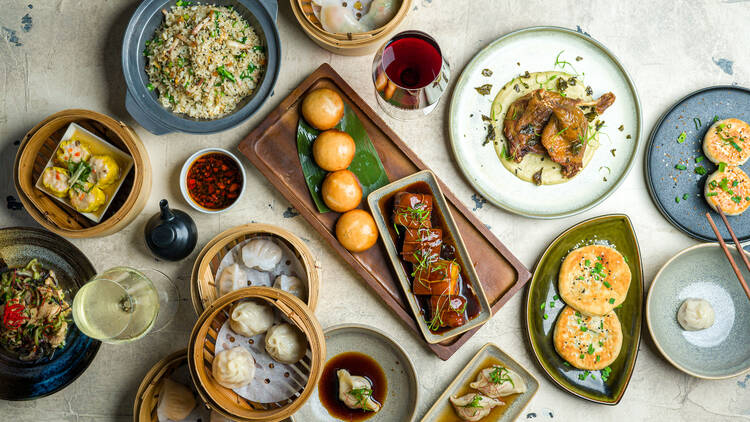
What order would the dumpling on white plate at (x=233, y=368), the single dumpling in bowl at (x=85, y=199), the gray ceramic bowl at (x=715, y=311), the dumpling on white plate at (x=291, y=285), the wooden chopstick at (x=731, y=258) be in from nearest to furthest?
the dumpling on white plate at (x=233, y=368) < the single dumpling in bowl at (x=85, y=199) < the dumpling on white plate at (x=291, y=285) < the wooden chopstick at (x=731, y=258) < the gray ceramic bowl at (x=715, y=311)

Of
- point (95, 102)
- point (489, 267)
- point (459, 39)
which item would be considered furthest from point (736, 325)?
point (95, 102)

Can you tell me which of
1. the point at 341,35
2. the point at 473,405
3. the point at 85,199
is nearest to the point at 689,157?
the point at 473,405

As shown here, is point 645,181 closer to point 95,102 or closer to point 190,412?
point 190,412

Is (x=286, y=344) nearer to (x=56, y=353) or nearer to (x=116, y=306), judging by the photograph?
(x=116, y=306)

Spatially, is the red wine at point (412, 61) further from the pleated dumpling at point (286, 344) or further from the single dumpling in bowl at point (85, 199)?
the single dumpling in bowl at point (85, 199)

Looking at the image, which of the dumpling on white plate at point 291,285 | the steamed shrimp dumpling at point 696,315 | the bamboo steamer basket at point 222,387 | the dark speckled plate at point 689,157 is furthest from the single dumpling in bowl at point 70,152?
the steamed shrimp dumpling at point 696,315

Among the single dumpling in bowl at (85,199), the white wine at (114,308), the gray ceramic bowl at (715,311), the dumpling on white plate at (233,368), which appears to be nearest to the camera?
the white wine at (114,308)

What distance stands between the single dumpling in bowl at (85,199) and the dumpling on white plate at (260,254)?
0.73 meters

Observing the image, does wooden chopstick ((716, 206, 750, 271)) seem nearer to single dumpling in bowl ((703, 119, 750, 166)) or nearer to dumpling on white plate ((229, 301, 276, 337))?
single dumpling in bowl ((703, 119, 750, 166))

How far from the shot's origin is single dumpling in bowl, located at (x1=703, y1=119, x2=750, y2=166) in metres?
2.51

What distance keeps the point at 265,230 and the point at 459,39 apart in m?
1.47

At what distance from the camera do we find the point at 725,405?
2656 mm

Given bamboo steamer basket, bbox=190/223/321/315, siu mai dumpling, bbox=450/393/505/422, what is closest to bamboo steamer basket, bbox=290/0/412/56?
bamboo steamer basket, bbox=190/223/321/315

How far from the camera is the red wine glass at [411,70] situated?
2246mm
